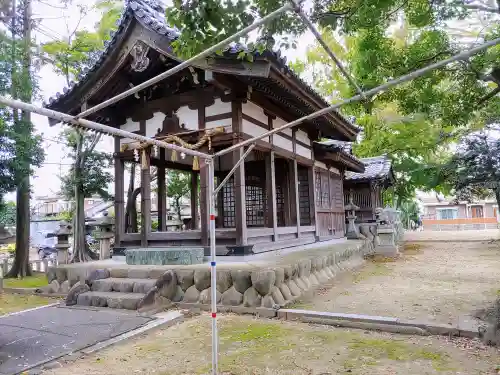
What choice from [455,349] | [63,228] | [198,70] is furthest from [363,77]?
[63,228]

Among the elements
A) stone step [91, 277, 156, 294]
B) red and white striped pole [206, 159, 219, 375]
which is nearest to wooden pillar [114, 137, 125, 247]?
Answer: stone step [91, 277, 156, 294]

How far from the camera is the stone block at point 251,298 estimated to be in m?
5.86

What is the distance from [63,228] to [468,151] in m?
16.0

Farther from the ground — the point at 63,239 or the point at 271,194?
the point at 271,194

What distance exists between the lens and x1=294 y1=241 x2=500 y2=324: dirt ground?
5.59 metres

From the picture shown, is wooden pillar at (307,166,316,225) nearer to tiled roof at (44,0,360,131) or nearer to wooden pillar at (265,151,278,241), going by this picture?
wooden pillar at (265,151,278,241)

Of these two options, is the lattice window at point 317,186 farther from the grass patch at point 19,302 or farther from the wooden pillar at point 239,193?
the grass patch at point 19,302

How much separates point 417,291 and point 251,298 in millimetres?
3466

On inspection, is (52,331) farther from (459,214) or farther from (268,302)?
(459,214)

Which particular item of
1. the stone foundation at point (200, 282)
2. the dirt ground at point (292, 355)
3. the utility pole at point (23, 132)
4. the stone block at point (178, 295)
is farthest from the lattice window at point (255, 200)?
the dirt ground at point (292, 355)

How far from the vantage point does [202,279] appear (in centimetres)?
622

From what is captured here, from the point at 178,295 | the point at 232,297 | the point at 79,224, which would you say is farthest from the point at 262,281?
the point at 79,224

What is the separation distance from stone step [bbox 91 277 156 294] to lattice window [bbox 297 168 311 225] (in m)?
6.03

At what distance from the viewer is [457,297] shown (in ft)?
21.0
